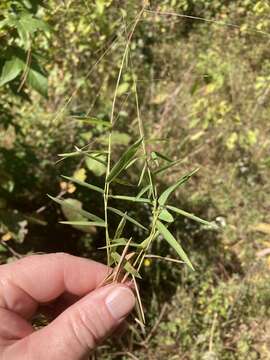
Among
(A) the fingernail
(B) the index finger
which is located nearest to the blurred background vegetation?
(B) the index finger

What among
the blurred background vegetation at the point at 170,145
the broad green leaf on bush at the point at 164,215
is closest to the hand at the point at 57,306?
the broad green leaf on bush at the point at 164,215

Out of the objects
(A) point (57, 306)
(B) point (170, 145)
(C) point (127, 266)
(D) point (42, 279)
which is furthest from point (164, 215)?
(B) point (170, 145)

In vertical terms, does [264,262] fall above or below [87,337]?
below

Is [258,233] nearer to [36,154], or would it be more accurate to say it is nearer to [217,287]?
[217,287]

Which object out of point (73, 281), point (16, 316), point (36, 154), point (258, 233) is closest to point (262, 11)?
point (258, 233)

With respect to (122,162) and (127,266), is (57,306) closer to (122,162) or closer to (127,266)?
(127,266)

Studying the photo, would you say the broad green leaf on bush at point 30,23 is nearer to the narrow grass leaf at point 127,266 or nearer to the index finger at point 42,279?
the index finger at point 42,279

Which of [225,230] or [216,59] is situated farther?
[216,59]
